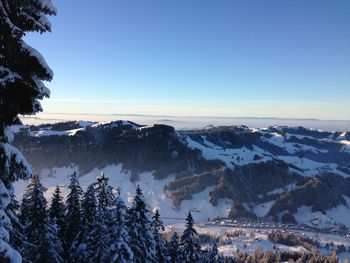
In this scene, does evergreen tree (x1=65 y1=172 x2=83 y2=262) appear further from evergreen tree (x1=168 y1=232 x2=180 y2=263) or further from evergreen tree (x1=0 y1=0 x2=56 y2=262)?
evergreen tree (x1=0 y1=0 x2=56 y2=262)

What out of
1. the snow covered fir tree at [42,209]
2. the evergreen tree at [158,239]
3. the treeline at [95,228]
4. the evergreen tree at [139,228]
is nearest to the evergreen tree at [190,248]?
the snow covered fir tree at [42,209]

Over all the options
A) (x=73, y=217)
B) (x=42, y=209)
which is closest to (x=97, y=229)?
(x=42, y=209)

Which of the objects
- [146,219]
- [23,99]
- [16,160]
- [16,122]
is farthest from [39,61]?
[146,219]

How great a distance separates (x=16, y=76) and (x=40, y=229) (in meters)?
31.1

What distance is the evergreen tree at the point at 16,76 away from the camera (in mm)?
10289

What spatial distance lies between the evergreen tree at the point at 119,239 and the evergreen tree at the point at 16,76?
2180 cm

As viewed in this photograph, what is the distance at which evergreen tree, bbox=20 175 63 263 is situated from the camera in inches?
1486

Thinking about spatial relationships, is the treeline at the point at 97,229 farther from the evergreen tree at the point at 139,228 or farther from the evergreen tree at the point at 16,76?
the evergreen tree at the point at 16,76

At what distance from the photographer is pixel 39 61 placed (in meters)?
10.7

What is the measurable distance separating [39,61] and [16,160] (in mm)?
2886

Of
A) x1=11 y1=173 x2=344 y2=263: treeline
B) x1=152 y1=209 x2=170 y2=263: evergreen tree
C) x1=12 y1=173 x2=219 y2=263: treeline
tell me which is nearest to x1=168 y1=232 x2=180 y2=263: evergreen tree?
x1=152 y1=209 x2=170 y2=263: evergreen tree

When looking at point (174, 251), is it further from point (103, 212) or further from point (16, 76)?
point (16, 76)

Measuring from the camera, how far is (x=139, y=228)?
120 feet

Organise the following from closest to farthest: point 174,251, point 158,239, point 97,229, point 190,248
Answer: point 97,229, point 190,248, point 158,239, point 174,251
